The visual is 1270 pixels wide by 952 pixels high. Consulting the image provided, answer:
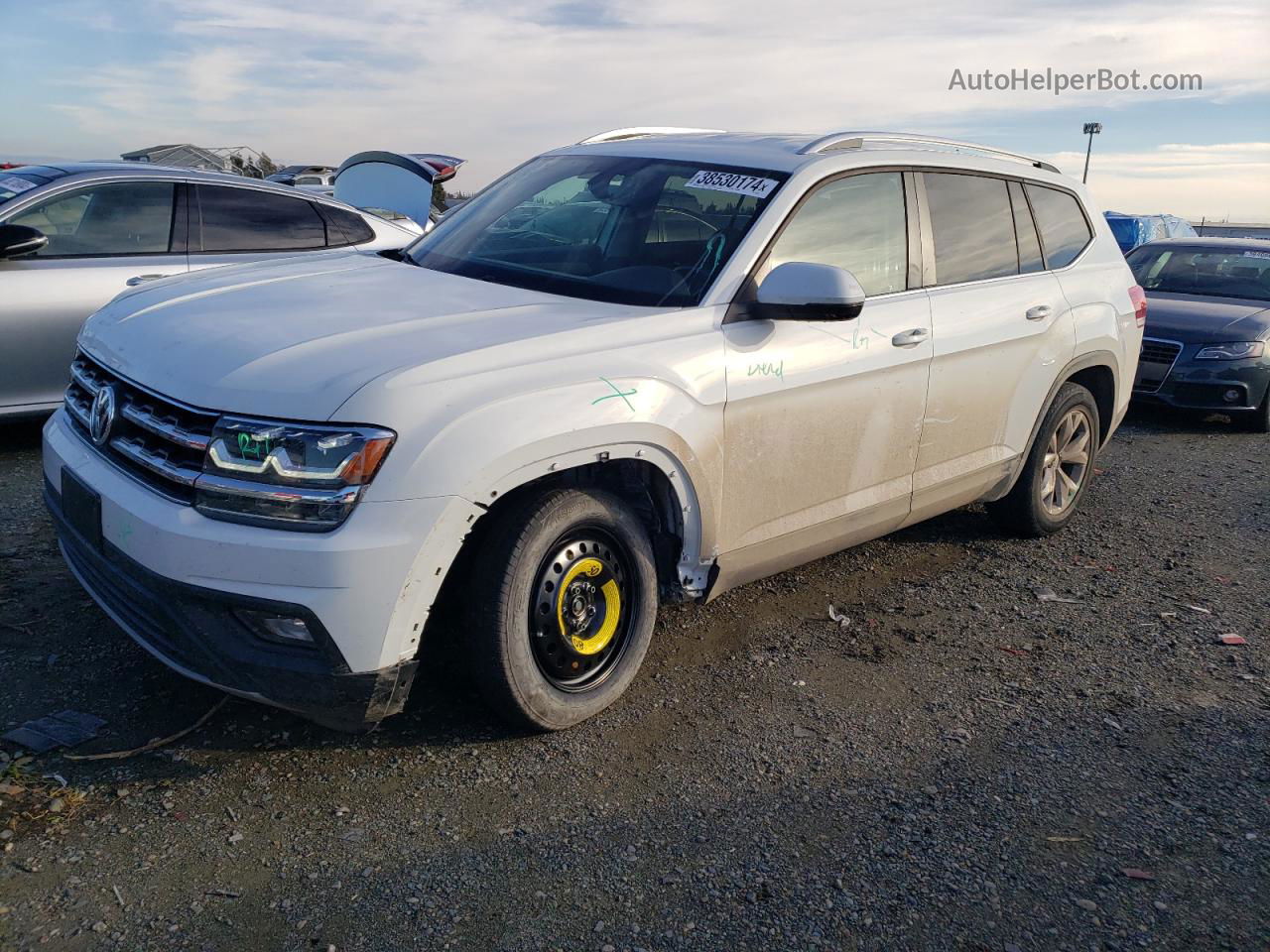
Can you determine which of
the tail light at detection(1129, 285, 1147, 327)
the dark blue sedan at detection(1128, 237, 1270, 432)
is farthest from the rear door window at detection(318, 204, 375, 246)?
the dark blue sedan at detection(1128, 237, 1270, 432)

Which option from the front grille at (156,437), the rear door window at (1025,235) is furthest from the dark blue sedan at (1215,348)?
the front grille at (156,437)

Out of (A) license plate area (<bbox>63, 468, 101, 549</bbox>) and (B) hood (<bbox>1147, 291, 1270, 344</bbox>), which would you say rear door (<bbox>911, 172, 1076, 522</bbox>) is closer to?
(A) license plate area (<bbox>63, 468, 101, 549</bbox>)

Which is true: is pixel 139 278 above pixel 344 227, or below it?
below

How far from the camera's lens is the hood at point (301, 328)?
2832 millimetres

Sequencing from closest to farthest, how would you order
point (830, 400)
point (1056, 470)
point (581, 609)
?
1. point (581, 609)
2. point (830, 400)
3. point (1056, 470)

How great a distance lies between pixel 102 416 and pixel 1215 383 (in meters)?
8.56

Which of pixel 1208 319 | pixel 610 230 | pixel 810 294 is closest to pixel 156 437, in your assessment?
pixel 610 230

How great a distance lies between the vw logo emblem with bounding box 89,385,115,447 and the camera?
3.21 m

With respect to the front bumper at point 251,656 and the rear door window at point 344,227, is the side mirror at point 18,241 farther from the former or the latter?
the front bumper at point 251,656

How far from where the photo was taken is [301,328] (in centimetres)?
314

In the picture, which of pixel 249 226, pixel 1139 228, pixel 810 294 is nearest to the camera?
pixel 810 294

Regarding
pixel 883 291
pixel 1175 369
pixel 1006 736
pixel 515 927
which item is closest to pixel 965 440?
pixel 883 291

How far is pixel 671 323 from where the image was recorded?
347 centimetres

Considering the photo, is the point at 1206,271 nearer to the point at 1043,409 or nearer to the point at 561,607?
the point at 1043,409
